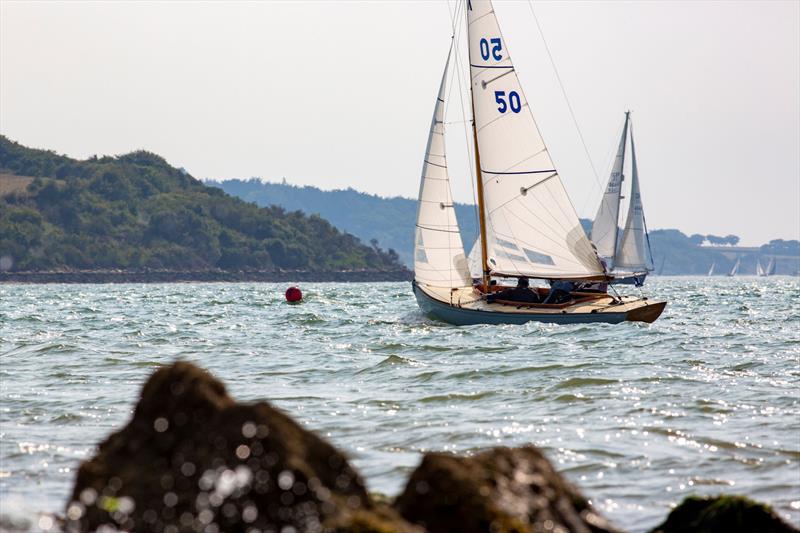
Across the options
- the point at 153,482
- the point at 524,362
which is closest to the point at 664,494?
the point at 153,482

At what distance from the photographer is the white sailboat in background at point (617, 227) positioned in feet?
242

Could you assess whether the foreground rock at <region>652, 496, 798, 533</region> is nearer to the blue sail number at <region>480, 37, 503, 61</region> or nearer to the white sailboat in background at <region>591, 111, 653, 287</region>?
the blue sail number at <region>480, 37, 503, 61</region>

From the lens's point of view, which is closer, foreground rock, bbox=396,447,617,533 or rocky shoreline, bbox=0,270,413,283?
foreground rock, bbox=396,447,617,533

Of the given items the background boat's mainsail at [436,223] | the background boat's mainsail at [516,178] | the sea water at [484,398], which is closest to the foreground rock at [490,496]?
the sea water at [484,398]

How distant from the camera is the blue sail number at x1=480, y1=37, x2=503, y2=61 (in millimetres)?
34031

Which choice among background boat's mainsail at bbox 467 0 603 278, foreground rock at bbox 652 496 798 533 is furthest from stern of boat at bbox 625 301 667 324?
foreground rock at bbox 652 496 798 533

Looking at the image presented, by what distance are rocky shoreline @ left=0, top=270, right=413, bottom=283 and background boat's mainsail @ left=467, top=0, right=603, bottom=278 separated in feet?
465

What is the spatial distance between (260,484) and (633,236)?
2968 inches

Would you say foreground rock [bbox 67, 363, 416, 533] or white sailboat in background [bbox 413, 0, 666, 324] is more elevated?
white sailboat in background [bbox 413, 0, 666, 324]

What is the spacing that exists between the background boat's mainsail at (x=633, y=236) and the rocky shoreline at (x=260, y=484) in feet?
239

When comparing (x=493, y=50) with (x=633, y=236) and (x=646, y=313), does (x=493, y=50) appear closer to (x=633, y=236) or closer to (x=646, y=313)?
(x=646, y=313)

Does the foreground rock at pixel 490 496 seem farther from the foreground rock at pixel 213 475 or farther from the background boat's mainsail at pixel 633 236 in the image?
the background boat's mainsail at pixel 633 236

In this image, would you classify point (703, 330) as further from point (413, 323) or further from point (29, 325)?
point (29, 325)

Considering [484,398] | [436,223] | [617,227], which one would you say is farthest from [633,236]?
[484,398]
